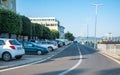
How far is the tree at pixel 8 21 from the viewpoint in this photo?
44.5m

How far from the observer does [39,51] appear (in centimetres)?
3434

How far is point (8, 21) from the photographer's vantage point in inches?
1785

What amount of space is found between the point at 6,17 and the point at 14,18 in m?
2.08

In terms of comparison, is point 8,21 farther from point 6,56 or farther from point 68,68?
point 68,68

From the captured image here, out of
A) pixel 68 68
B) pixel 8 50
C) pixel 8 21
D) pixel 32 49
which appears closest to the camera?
pixel 68 68

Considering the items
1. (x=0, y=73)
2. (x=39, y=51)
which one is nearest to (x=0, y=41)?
(x=0, y=73)

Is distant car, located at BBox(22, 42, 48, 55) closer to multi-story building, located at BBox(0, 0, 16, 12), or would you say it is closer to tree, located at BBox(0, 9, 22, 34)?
tree, located at BBox(0, 9, 22, 34)

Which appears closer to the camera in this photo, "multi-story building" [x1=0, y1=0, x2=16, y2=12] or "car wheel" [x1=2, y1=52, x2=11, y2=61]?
"car wheel" [x1=2, y1=52, x2=11, y2=61]

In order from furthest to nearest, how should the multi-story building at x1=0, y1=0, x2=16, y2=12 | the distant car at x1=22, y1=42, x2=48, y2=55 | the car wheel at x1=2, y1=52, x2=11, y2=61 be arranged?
the multi-story building at x1=0, y1=0, x2=16, y2=12 < the distant car at x1=22, y1=42, x2=48, y2=55 < the car wheel at x1=2, y1=52, x2=11, y2=61

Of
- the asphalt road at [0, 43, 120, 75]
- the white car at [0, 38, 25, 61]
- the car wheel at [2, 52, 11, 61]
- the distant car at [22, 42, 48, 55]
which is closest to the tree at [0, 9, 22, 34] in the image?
the distant car at [22, 42, 48, 55]

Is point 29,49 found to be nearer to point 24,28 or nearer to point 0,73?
point 0,73

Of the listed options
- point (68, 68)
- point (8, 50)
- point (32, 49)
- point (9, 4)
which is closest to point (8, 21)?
point (32, 49)

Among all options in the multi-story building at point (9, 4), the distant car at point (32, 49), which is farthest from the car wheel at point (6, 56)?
the multi-story building at point (9, 4)

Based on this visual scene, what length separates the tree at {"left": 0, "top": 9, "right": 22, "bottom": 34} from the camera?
146ft
